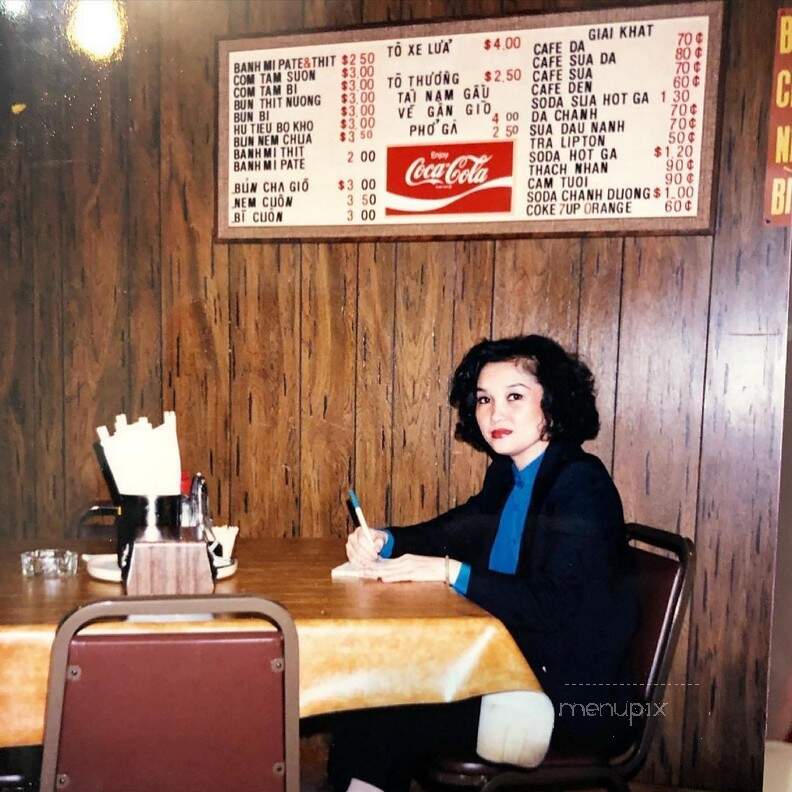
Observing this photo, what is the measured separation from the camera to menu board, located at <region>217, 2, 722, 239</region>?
1998mm

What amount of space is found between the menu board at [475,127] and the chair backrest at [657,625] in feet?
3.20

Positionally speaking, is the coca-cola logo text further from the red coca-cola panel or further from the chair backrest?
the chair backrest

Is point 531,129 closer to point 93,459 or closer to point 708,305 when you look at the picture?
point 708,305

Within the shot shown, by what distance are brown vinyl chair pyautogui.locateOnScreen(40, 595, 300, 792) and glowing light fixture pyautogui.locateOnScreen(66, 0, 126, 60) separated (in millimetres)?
1933

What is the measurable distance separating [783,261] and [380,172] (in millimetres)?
1220

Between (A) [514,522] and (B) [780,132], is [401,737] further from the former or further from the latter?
(B) [780,132]

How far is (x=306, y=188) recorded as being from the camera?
2256mm

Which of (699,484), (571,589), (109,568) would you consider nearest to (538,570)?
(571,589)

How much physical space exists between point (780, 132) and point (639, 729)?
162 cm

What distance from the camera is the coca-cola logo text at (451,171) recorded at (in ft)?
7.01

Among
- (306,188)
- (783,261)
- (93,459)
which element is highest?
(306,188)

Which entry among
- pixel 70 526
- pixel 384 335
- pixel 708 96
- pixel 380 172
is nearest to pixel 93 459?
pixel 70 526

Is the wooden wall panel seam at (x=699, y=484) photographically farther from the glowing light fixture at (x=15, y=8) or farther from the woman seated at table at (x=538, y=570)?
the glowing light fixture at (x=15, y=8)

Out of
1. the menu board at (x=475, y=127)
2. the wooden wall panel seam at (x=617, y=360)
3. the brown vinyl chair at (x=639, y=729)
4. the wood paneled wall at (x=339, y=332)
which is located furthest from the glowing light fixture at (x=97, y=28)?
the brown vinyl chair at (x=639, y=729)
